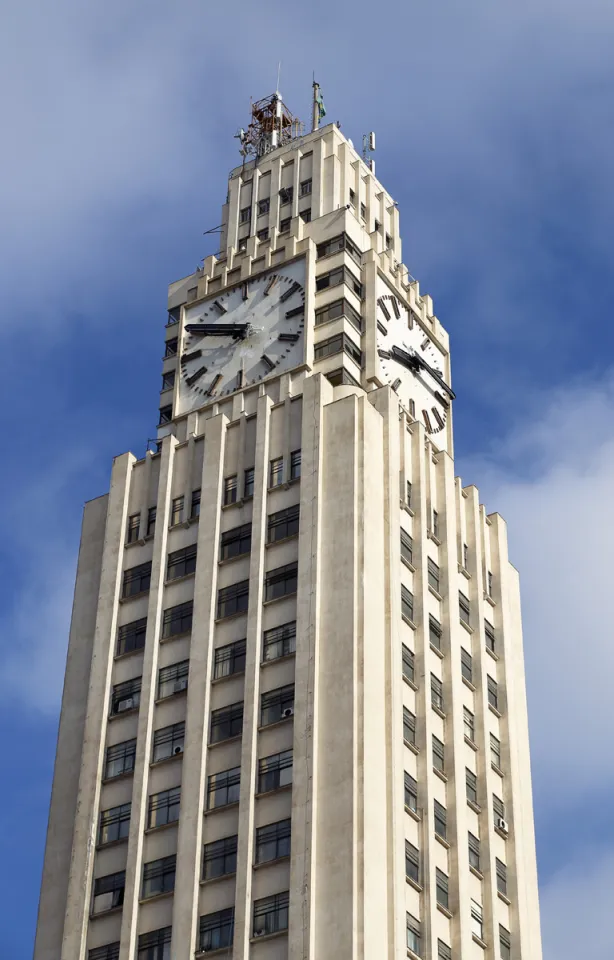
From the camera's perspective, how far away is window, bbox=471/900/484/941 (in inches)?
2869

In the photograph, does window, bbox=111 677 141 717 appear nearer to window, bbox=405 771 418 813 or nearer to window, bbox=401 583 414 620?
window, bbox=401 583 414 620

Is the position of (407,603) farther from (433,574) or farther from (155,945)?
(155,945)

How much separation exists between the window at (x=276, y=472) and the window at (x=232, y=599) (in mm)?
5184

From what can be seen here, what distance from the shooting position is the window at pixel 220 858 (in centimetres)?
6852

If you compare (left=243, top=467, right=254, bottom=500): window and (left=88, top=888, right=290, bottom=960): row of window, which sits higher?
(left=243, top=467, right=254, bottom=500): window

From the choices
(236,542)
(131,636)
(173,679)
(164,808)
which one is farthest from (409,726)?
(131,636)

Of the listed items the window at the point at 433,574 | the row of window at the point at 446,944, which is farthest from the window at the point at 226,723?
the window at the point at 433,574

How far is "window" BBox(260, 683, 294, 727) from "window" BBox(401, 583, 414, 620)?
24.0 feet

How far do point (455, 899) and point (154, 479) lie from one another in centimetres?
2550

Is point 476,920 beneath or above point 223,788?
beneath

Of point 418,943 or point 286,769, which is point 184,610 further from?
point 418,943

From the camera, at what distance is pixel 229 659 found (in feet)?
245

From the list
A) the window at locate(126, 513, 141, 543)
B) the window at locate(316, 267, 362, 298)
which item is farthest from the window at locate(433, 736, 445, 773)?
the window at locate(316, 267, 362, 298)

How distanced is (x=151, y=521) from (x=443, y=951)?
25.1m
